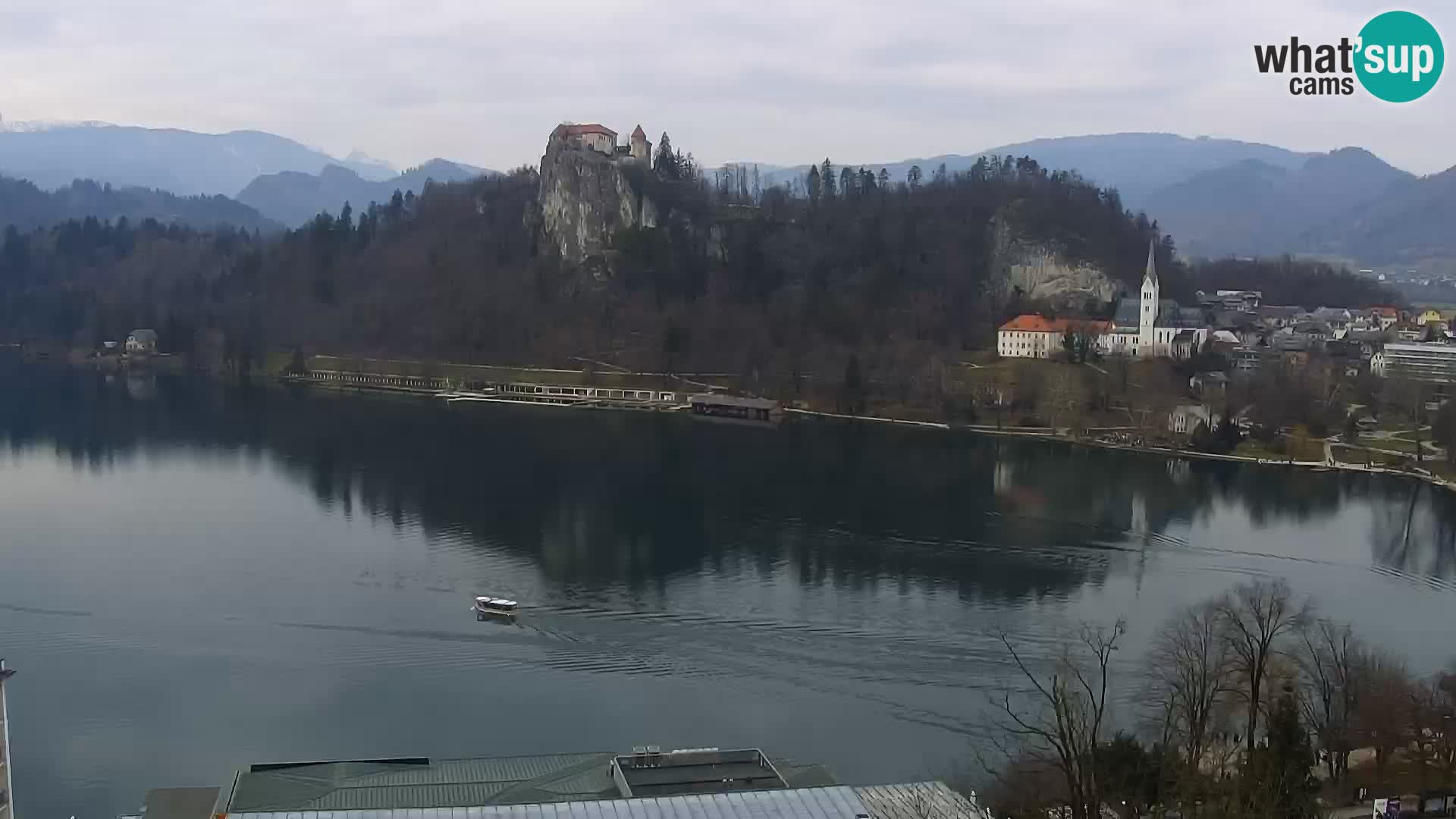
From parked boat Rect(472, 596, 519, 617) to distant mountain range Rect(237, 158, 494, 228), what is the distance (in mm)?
73318

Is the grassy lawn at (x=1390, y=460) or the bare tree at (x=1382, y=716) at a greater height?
the grassy lawn at (x=1390, y=460)

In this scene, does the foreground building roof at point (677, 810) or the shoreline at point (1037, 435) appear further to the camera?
the shoreline at point (1037, 435)

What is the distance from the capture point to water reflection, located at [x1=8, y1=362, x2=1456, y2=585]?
11.8 m

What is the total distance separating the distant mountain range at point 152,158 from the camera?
102562 mm

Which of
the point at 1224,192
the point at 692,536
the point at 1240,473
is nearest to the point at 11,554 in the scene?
the point at 692,536

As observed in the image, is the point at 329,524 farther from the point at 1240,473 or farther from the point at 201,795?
the point at 1240,473

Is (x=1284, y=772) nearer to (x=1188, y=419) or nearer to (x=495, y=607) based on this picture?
(x=495, y=607)

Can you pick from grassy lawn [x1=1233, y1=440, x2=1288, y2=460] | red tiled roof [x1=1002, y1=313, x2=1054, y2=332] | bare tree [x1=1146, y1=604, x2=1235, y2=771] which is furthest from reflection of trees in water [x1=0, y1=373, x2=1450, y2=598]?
red tiled roof [x1=1002, y1=313, x2=1054, y2=332]

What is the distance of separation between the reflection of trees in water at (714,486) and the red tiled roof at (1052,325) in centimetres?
464

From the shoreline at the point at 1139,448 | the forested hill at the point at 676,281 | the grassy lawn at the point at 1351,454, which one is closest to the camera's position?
the shoreline at the point at 1139,448

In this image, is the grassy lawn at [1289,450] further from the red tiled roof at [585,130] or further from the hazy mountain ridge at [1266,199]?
the hazy mountain ridge at [1266,199]

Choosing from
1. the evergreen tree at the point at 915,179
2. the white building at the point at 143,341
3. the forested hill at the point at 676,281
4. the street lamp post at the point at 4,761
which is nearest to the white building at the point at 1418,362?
the forested hill at the point at 676,281

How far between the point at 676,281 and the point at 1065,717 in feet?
75.2

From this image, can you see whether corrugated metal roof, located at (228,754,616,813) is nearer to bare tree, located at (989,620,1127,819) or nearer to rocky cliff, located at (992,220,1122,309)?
bare tree, located at (989,620,1127,819)
